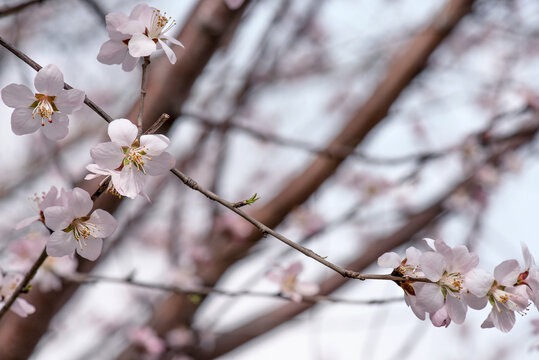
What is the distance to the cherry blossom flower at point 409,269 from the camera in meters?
0.82

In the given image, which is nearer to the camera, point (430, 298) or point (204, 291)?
point (430, 298)

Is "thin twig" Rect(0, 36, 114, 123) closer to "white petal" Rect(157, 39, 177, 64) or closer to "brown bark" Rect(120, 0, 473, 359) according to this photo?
"white petal" Rect(157, 39, 177, 64)

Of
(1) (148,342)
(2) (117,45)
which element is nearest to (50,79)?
(2) (117,45)

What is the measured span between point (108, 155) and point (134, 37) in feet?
0.73

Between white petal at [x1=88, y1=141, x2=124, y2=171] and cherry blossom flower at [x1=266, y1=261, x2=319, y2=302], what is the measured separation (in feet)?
2.67

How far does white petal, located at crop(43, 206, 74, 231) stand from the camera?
81cm

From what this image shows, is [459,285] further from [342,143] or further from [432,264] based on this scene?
[342,143]

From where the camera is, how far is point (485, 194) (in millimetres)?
3178

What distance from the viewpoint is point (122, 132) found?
759 millimetres

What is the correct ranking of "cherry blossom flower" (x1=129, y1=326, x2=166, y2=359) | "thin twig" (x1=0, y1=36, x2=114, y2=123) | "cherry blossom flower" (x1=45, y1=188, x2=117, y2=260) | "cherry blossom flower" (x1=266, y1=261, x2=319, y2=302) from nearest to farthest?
1. "thin twig" (x1=0, y1=36, x2=114, y2=123)
2. "cherry blossom flower" (x1=45, y1=188, x2=117, y2=260)
3. "cherry blossom flower" (x1=266, y1=261, x2=319, y2=302)
4. "cherry blossom flower" (x1=129, y1=326, x2=166, y2=359)

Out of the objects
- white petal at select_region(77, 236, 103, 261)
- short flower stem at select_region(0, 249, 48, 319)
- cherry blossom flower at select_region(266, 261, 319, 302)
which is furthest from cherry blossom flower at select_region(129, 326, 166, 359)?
white petal at select_region(77, 236, 103, 261)

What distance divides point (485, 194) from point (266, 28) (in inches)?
74.5

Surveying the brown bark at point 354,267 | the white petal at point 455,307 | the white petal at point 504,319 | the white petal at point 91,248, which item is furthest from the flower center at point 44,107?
the brown bark at point 354,267

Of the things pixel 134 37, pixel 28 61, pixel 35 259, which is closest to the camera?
pixel 28 61
